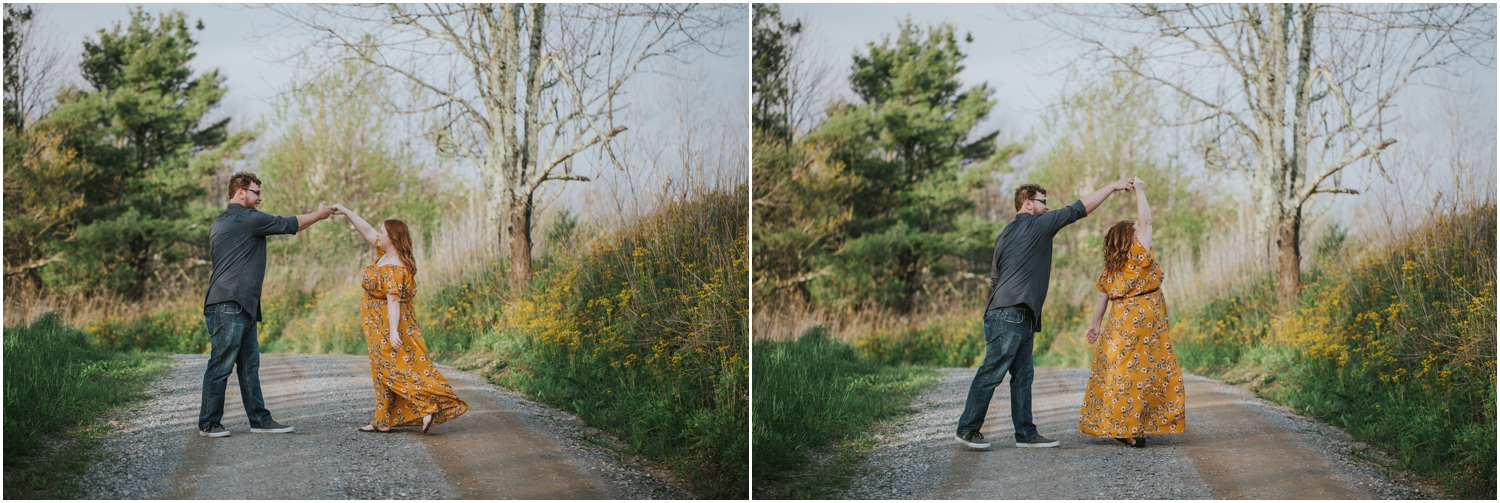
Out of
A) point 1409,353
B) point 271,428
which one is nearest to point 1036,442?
point 1409,353

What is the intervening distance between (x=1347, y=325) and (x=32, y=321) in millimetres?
10018

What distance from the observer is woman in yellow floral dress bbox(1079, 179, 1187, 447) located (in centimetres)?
466

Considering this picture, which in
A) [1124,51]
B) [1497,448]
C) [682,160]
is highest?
[1124,51]

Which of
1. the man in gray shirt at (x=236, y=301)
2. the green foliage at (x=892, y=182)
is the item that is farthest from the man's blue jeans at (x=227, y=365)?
the green foliage at (x=892, y=182)

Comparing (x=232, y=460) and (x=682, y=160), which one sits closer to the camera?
(x=232, y=460)

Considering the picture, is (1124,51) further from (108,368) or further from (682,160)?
(108,368)

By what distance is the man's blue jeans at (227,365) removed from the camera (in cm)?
464

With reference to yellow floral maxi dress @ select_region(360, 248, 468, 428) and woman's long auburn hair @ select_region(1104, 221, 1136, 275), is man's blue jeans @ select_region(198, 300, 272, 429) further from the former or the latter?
woman's long auburn hair @ select_region(1104, 221, 1136, 275)

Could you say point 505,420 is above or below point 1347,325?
below

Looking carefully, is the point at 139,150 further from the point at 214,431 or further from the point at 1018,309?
the point at 1018,309

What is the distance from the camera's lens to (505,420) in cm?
527

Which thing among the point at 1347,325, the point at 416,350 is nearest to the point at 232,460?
the point at 416,350

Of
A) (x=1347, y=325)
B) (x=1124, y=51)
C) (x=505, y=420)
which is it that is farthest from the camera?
(x=1124, y=51)

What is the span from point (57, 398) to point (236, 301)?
48.3 inches
